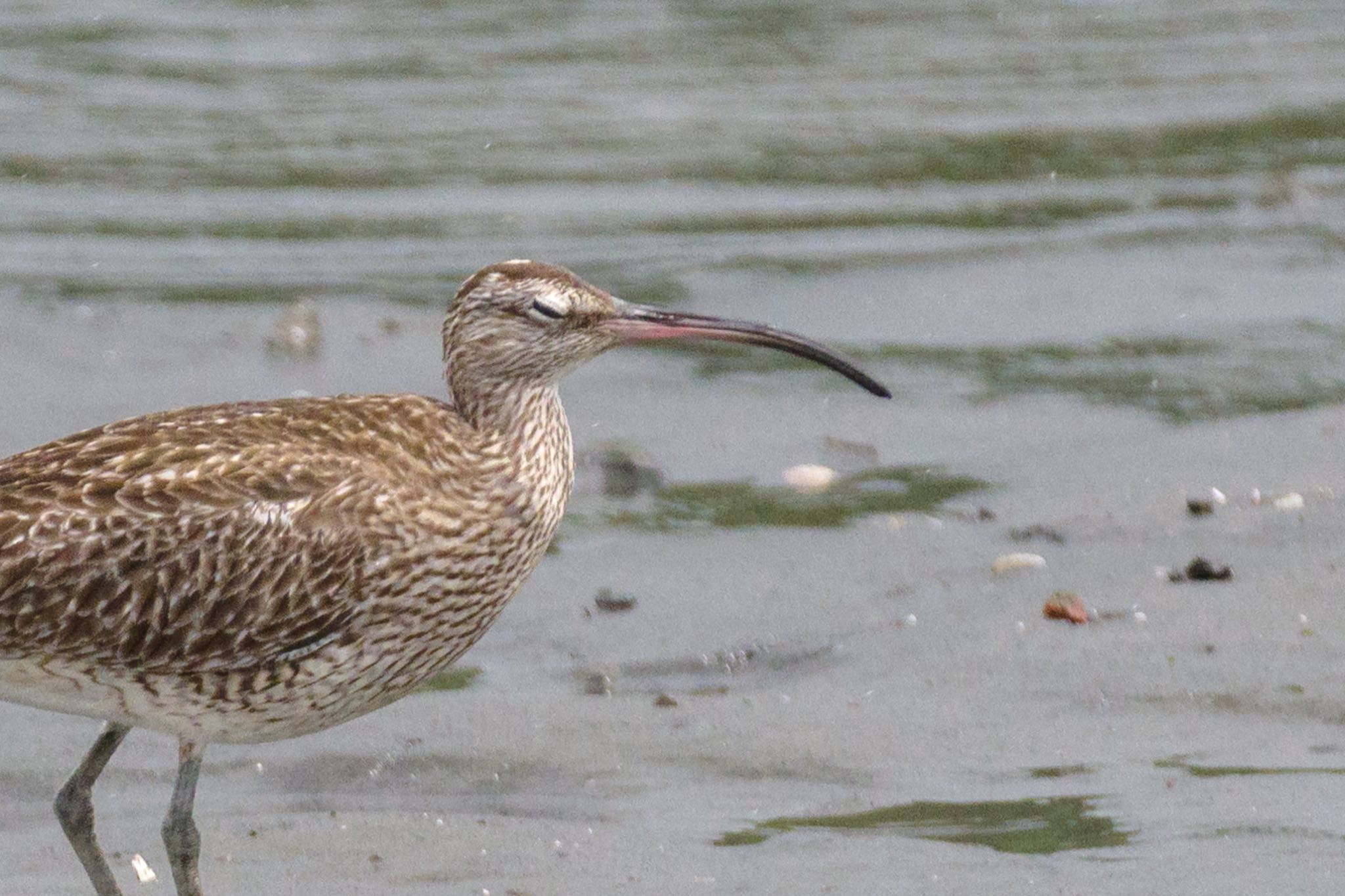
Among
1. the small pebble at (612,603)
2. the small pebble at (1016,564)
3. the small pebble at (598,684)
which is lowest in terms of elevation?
the small pebble at (598,684)

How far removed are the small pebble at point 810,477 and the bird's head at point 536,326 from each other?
2845mm

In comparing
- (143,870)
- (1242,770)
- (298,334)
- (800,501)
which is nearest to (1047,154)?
(298,334)

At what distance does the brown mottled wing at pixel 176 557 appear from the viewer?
6.22m

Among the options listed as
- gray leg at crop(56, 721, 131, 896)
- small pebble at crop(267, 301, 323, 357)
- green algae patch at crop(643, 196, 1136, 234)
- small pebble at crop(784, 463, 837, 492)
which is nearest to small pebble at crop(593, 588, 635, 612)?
small pebble at crop(784, 463, 837, 492)

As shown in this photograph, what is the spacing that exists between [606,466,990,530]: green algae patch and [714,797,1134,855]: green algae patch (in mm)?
2412

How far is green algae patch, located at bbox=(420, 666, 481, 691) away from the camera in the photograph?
7918 mm

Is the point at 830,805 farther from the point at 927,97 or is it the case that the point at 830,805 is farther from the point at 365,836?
the point at 927,97

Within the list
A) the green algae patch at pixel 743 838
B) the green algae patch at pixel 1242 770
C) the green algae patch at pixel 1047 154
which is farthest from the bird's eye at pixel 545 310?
the green algae patch at pixel 1047 154

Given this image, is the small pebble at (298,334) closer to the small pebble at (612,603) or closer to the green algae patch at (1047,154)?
the small pebble at (612,603)

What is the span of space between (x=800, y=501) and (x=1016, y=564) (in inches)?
45.8

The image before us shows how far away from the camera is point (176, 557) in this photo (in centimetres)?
627

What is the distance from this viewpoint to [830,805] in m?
7.04

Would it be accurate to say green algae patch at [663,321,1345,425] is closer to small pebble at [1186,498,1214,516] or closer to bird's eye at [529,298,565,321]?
small pebble at [1186,498,1214,516]

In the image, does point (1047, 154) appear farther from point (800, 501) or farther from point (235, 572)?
point (235, 572)
